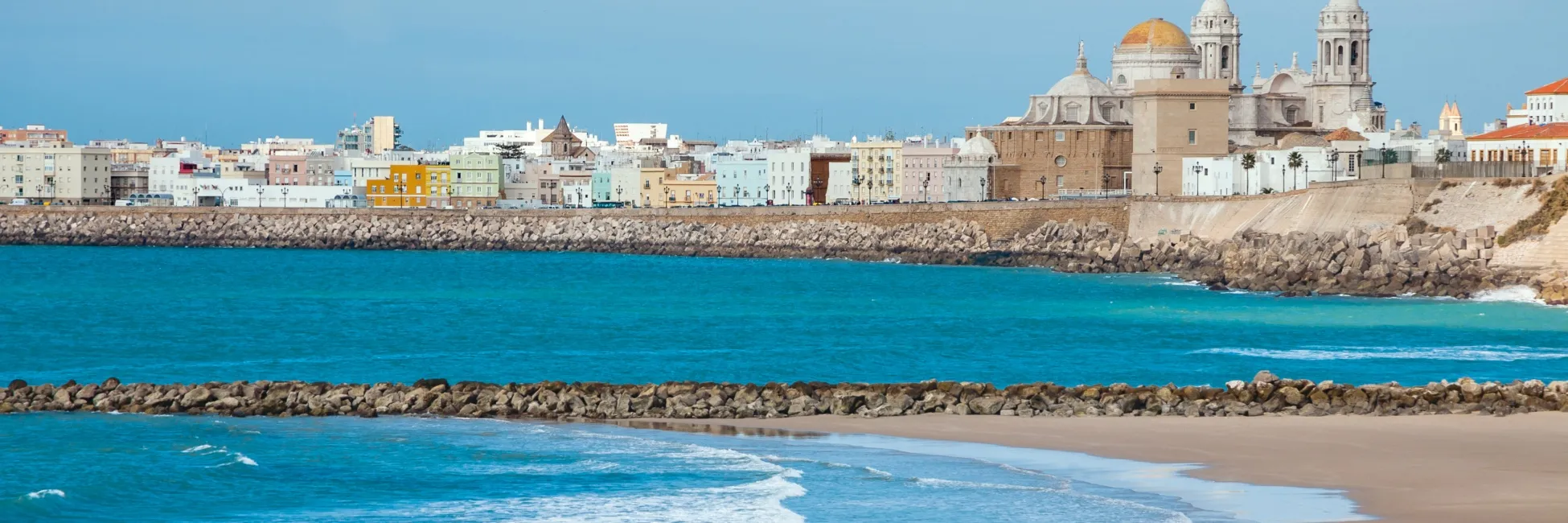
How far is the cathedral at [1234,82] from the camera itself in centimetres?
7631

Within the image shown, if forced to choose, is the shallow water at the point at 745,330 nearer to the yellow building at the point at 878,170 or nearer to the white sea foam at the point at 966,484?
the white sea foam at the point at 966,484

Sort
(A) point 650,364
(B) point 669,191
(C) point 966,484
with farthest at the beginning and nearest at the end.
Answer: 1. (B) point 669,191
2. (A) point 650,364
3. (C) point 966,484

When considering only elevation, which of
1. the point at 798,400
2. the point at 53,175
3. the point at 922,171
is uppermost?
the point at 922,171

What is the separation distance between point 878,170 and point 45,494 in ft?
237

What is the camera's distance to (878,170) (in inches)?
3561

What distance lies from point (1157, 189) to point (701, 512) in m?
51.7

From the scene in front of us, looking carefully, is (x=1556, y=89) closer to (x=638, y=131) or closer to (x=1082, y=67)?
(x=1082, y=67)

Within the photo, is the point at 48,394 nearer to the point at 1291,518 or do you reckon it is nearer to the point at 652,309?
the point at 1291,518

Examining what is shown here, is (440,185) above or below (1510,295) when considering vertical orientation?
above

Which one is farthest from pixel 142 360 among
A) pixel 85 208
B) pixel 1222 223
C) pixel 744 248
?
pixel 85 208

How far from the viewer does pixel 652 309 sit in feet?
143

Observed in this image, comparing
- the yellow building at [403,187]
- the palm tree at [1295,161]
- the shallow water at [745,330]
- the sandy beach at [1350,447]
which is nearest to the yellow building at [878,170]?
the yellow building at [403,187]

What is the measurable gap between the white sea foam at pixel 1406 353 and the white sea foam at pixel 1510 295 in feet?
35.6

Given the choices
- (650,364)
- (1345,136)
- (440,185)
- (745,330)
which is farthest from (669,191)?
(650,364)
